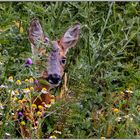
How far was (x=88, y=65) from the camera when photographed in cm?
508

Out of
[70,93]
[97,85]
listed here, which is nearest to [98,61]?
[97,85]

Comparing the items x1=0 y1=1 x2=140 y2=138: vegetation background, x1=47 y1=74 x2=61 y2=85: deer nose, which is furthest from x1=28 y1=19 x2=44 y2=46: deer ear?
x1=47 y1=74 x2=61 y2=85: deer nose

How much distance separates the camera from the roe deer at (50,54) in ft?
15.0

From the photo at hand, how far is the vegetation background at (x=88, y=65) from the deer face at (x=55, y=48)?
0.28ft

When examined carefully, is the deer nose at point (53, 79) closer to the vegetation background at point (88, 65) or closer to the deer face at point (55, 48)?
the deer face at point (55, 48)

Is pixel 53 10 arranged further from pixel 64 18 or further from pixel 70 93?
pixel 70 93

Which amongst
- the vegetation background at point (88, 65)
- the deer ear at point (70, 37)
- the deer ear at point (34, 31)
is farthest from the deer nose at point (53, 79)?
the deer ear at point (70, 37)

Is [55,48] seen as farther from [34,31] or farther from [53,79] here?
[53,79]

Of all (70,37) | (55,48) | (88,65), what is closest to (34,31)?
(55,48)

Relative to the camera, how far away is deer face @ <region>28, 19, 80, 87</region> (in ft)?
16.1

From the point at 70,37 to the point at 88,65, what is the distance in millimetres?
597

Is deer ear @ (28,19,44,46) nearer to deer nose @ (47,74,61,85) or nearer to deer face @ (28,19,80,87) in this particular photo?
deer face @ (28,19,80,87)

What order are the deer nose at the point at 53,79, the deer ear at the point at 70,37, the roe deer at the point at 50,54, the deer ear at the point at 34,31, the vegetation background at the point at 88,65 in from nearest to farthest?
the vegetation background at the point at 88,65
the roe deer at the point at 50,54
the deer nose at the point at 53,79
the deer ear at the point at 34,31
the deer ear at the point at 70,37

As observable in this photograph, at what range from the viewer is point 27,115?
4.16 meters
